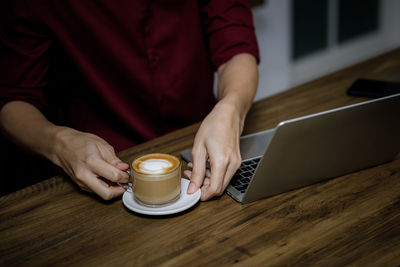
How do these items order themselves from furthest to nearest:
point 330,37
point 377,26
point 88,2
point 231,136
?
1. point 377,26
2. point 330,37
3. point 88,2
4. point 231,136

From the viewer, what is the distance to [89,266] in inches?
27.5

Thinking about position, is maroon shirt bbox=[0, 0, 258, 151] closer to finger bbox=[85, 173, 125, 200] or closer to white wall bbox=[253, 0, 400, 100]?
finger bbox=[85, 173, 125, 200]

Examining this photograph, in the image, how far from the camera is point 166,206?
2.75ft

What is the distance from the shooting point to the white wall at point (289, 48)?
3340 millimetres

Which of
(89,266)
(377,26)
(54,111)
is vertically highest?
(89,266)

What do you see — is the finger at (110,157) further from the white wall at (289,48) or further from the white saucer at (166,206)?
the white wall at (289,48)

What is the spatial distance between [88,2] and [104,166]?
22.9 inches

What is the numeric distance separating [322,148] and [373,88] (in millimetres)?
650

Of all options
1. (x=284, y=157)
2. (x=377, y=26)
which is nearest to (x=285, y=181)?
(x=284, y=157)

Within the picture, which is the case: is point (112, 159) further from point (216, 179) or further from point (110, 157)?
point (216, 179)

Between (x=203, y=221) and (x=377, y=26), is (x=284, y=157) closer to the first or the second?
(x=203, y=221)

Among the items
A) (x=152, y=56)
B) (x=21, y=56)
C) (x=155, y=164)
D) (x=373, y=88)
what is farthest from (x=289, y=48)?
(x=155, y=164)

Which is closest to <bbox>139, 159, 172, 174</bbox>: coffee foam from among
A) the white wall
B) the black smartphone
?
the black smartphone

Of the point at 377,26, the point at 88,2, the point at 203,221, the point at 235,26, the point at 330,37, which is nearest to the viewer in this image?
the point at 203,221
